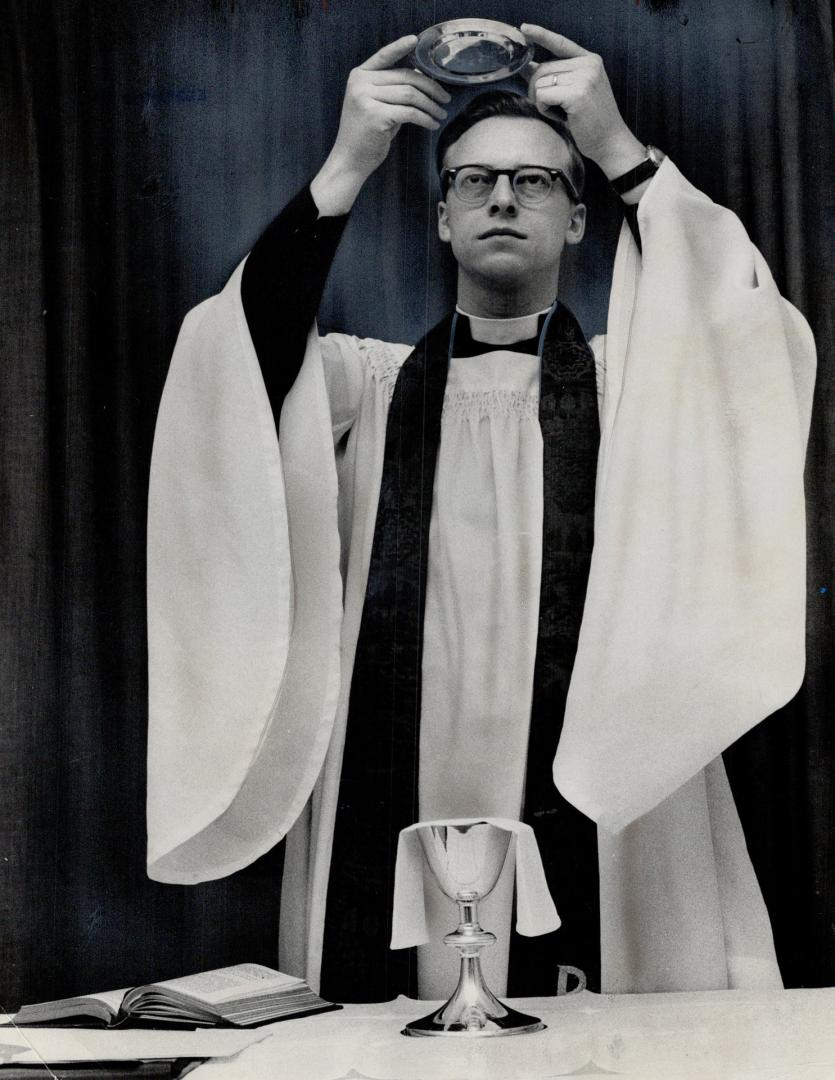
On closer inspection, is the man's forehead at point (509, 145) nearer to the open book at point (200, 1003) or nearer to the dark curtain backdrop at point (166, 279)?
the dark curtain backdrop at point (166, 279)

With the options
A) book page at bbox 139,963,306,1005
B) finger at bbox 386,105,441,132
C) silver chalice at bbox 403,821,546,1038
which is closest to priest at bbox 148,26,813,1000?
finger at bbox 386,105,441,132

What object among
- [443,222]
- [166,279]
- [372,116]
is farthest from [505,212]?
[166,279]

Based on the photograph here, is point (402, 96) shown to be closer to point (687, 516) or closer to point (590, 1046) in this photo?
point (687, 516)

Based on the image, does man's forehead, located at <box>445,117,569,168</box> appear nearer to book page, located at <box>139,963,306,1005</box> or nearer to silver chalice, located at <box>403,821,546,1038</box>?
silver chalice, located at <box>403,821,546,1038</box>

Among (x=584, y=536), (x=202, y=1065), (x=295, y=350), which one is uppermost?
(x=295, y=350)

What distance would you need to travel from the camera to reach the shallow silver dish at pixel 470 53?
303 centimetres

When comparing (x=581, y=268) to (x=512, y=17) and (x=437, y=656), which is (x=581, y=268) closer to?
(x=512, y=17)

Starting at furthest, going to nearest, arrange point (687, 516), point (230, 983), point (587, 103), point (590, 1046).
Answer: point (587, 103), point (687, 516), point (230, 983), point (590, 1046)

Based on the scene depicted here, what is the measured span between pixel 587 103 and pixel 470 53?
0.28 meters

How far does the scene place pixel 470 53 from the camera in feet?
9.96

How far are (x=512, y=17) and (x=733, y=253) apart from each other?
713 millimetres

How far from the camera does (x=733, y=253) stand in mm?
2957

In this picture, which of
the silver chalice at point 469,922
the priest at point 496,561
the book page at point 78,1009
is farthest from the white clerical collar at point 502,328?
the book page at point 78,1009

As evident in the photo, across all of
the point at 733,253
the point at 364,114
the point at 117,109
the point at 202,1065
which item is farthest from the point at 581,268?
the point at 202,1065
